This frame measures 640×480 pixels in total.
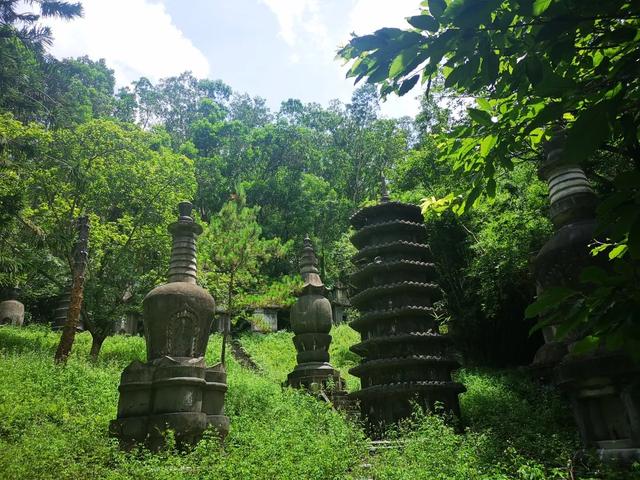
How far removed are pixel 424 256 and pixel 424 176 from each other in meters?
9.92

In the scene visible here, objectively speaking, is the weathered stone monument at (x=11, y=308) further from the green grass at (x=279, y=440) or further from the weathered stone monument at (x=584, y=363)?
the weathered stone monument at (x=584, y=363)

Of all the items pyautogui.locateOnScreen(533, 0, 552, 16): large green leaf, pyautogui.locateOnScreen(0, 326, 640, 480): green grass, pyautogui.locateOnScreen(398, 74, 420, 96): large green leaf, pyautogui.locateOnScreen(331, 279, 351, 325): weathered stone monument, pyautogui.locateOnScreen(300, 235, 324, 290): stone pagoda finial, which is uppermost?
pyautogui.locateOnScreen(331, 279, 351, 325): weathered stone monument

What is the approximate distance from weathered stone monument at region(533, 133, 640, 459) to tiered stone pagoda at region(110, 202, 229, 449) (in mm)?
5102

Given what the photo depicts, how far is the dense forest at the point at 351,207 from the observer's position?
2.10 meters

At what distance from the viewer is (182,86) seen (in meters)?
44.1

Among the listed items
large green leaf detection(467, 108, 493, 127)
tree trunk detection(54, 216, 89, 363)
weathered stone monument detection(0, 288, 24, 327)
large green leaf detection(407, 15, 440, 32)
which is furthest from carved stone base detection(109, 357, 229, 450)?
weathered stone monument detection(0, 288, 24, 327)

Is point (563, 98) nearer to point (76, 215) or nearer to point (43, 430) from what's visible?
point (43, 430)

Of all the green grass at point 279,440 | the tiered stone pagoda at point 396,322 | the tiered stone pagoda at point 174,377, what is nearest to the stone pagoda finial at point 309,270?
the tiered stone pagoda at point 396,322

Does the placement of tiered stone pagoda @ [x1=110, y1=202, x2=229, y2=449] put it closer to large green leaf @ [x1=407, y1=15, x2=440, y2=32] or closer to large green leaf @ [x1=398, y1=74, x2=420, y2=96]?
large green leaf @ [x1=398, y1=74, x2=420, y2=96]

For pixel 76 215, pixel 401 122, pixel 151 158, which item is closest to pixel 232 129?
pixel 401 122

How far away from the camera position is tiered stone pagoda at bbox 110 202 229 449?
23.6ft

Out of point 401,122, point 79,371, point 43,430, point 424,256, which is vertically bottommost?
point 43,430

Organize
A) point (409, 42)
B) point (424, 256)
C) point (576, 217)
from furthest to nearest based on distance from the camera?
1. point (424, 256)
2. point (576, 217)
3. point (409, 42)

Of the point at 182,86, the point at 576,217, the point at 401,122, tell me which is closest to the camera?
the point at 576,217
